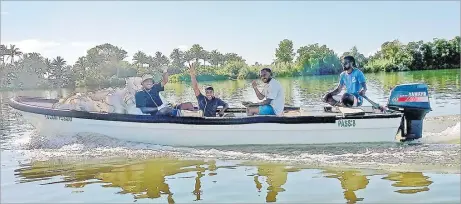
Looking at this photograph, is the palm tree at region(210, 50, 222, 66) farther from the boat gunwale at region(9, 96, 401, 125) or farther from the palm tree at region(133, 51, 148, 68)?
the boat gunwale at region(9, 96, 401, 125)

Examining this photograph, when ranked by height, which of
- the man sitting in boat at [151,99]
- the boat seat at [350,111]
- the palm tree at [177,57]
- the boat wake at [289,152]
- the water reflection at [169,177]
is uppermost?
the palm tree at [177,57]

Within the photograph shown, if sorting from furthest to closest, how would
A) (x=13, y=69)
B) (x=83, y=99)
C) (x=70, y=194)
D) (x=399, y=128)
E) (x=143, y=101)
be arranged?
(x=13, y=69) < (x=83, y=99) < (x=143, y=101) < (x=399, y=128) < (x=70, y=194)

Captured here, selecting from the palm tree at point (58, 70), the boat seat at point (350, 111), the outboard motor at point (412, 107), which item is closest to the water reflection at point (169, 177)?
the boat seat at point (350, 111)

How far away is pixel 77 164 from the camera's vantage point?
9.51 meters

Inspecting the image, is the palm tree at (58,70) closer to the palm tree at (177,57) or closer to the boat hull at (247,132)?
the palm tree at (177,57)

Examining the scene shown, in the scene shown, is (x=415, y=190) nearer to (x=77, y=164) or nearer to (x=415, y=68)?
(x=77, y=164)

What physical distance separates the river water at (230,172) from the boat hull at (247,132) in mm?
194

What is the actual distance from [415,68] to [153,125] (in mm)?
59156

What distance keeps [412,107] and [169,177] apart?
15.8 ft

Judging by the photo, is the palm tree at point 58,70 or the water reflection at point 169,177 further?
the palm tree at point 58,70

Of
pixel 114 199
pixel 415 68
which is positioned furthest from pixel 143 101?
pixel 415 68

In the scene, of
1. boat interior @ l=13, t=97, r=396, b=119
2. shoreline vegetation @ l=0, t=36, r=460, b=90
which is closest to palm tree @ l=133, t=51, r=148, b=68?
shoreline vegetation @ l=0, t=36, r=460, b=90

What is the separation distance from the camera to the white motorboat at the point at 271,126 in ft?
34.0

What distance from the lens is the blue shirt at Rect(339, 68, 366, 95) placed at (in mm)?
11016
